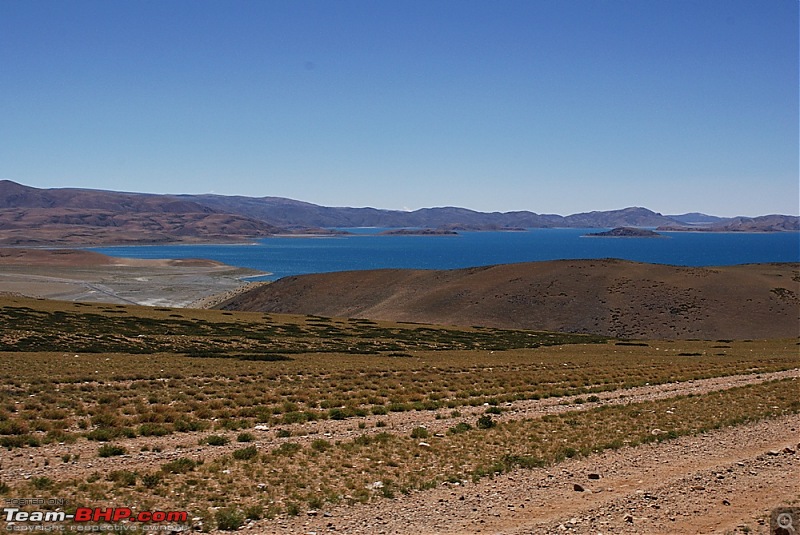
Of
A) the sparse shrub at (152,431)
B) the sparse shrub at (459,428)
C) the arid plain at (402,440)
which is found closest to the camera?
the arid plain at (402,440)

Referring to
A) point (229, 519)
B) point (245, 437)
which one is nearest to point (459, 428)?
point (245, 437)

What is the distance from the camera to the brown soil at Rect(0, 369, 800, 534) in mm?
10547

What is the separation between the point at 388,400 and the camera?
904 inches

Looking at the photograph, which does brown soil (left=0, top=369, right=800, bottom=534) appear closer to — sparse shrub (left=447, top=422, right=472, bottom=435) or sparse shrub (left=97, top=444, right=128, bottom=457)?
sparse shrub (left=97, top=444, right=128, bottom=457)

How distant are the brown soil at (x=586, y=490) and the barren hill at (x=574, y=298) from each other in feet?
215

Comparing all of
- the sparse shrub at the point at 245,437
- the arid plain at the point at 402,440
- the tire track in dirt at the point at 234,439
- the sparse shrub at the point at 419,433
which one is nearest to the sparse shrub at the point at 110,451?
the arid plain at the point at 402,440

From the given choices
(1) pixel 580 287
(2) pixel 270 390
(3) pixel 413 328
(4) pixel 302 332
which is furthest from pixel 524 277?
(2) pixel 270 390

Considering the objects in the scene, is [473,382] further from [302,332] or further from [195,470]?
[302,332]

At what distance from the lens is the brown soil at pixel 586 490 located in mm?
10547

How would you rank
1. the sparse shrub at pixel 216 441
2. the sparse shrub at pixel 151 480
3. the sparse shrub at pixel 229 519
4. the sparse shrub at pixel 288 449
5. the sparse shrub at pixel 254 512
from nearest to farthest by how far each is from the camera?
the sparse shrub at pixel 229 519, the sparse shrub at pixel 254 512, the sparse shrub at pixel 151 480, the sparse shrub at pixel 288 449, the sparse shrub at pixel 216 441

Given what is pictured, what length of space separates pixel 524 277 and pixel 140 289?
245ft

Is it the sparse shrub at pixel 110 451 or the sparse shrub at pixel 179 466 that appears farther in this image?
the sparse shrub at pixel 110 451

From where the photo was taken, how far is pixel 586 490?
12.3 m

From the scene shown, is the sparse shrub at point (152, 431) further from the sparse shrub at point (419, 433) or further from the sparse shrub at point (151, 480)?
the sparse shrub at point (419, 433)
